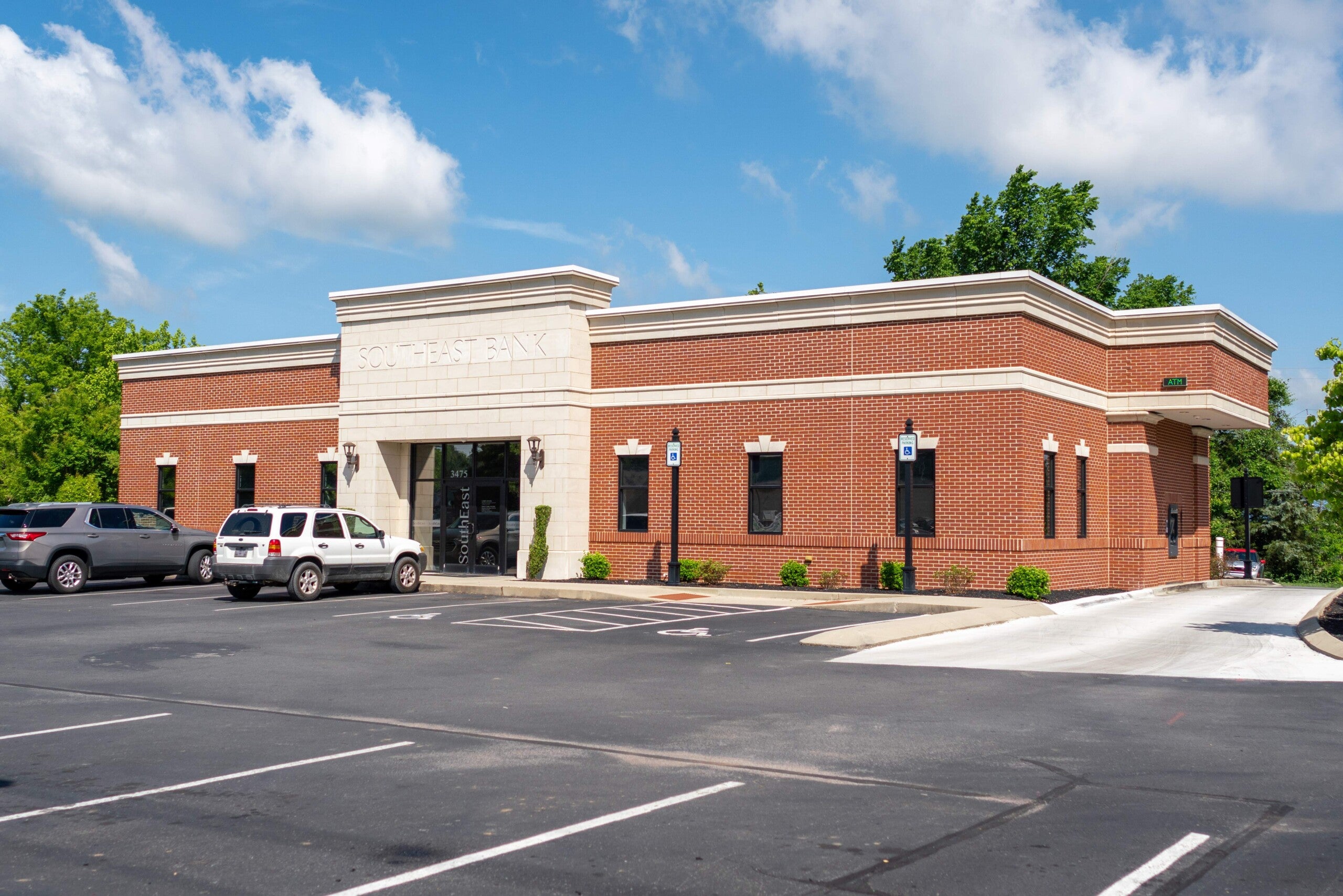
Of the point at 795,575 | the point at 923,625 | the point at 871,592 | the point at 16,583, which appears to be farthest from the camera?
the point at 16,583

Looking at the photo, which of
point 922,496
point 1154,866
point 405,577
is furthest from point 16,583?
point 1154,866

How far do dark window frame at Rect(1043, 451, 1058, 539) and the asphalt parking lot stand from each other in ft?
33.9

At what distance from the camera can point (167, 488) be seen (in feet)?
113

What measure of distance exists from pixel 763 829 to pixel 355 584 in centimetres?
2010

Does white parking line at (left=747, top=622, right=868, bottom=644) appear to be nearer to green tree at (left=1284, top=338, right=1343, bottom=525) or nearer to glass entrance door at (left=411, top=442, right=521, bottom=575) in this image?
green tree at (left=1284, top=338, right=1343, bottom=525)

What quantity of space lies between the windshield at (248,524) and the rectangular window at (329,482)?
8321 millimetres

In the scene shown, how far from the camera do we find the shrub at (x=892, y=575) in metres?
23.3

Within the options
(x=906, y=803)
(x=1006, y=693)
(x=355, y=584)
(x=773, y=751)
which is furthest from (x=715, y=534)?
(x=906, y=803)

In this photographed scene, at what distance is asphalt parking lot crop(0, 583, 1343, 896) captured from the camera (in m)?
5.98

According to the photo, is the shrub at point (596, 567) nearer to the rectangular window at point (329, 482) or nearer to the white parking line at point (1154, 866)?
the rectangular window at point (329, 482)

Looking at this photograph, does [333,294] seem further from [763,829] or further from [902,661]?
[763,829]

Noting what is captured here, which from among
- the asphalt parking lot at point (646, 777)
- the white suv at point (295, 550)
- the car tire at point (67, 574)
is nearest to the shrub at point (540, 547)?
the white suv at point (295, 550)

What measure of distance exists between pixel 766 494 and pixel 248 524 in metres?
10.1

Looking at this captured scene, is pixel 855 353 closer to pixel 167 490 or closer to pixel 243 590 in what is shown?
pixel 243 590
